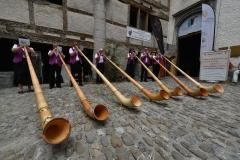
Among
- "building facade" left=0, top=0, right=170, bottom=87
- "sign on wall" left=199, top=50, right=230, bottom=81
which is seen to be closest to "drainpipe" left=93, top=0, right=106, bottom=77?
"building facade" left=0, top=0, right=170, bottom=87

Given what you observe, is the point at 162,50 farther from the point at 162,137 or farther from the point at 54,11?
the point at 162,137

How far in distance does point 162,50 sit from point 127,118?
7.77 metres

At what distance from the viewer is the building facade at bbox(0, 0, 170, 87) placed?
14.1 feet

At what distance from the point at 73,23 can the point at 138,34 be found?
159 inches

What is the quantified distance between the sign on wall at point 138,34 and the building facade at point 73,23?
22cm

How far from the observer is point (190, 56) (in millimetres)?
12523

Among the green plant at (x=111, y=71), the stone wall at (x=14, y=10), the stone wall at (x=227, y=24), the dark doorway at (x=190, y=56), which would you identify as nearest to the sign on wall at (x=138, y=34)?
the green plant at (x=111, y=71)

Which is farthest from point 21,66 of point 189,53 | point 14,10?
point 189,53

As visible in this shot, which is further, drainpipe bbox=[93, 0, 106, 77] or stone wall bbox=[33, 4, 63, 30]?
drainpipe bbox=[93, 0, 106, 77]

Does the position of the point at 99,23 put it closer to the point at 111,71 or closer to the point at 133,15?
the point at 111,71

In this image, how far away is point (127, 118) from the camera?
6.28ft

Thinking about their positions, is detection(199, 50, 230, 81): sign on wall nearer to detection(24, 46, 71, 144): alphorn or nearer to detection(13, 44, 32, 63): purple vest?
detection(24, 46, 71, 144): alphorn

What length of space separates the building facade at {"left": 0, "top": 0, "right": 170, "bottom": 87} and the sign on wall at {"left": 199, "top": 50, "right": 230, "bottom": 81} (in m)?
3.42

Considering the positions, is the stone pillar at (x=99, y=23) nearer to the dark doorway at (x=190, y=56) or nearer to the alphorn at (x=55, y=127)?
the alphorn at (x=55, y=127)
